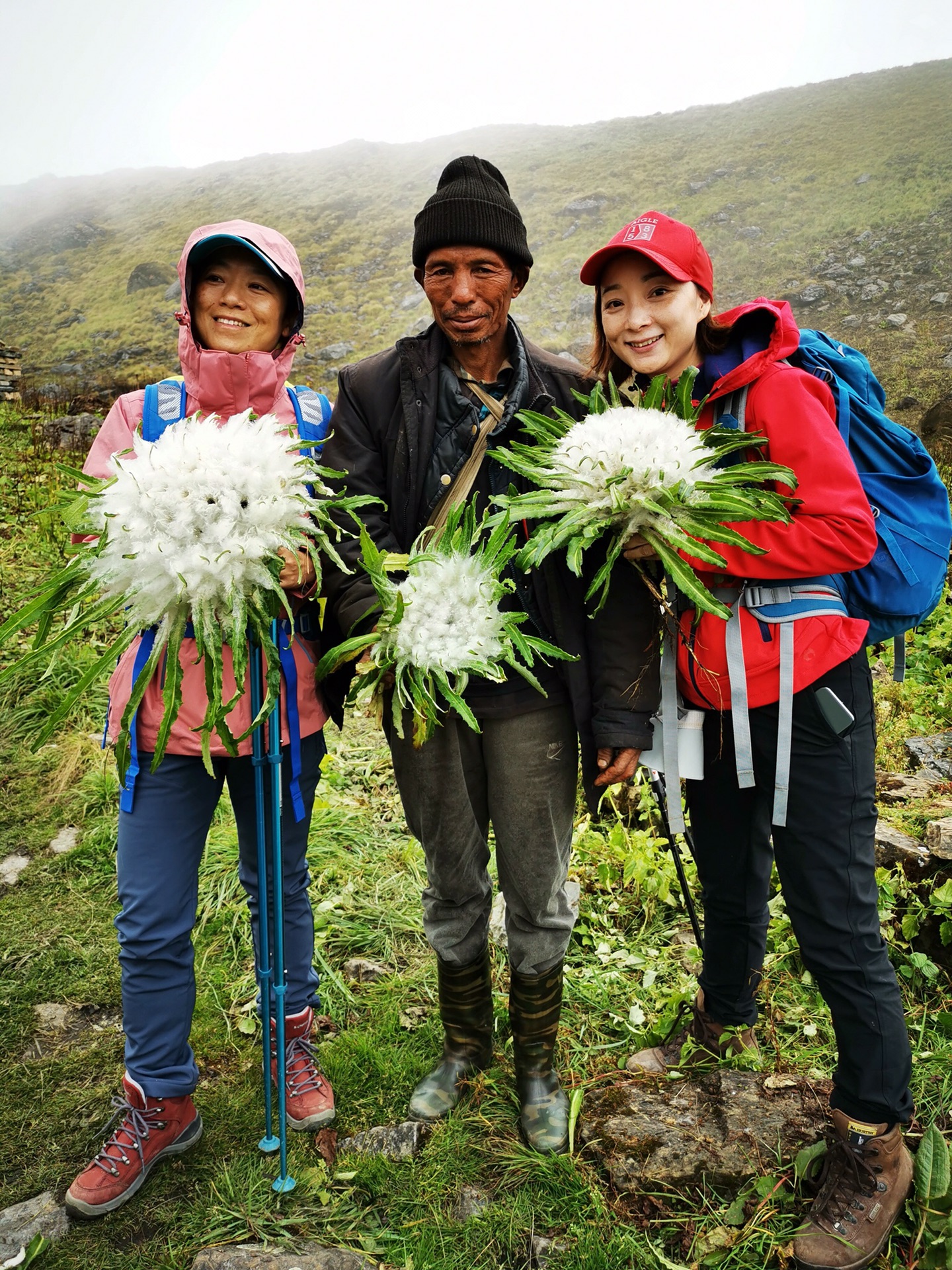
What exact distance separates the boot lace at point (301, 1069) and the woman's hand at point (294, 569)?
1781mm

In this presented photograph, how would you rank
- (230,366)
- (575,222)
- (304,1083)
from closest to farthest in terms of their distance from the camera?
1. (230,366)
2. (304,1083)
3. (575,222)

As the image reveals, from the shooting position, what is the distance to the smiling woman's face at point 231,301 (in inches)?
91.0

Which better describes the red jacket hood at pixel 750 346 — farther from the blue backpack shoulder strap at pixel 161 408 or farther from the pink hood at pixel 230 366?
the blue backpack shoulder strap at pixel 161 408

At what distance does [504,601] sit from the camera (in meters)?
2.36

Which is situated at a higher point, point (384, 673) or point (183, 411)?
point (183, 411)

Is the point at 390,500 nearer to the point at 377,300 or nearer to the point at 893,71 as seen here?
the point at 377,300

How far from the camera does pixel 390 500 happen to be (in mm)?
2371

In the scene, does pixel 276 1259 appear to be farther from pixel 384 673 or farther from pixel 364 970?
pixel 384 673

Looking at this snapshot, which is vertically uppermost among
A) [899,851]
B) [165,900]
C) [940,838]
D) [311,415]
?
[311,415]

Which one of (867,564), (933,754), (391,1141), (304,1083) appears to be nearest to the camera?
(867,564)

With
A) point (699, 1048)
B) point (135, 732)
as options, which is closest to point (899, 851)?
point (699, 1048)

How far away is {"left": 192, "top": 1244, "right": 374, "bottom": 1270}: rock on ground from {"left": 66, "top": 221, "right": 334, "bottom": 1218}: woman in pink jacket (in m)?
0.41

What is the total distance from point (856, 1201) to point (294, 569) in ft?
7.71

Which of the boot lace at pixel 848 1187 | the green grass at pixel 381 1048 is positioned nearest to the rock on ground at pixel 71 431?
→ the green grass at pixel 381 1048
